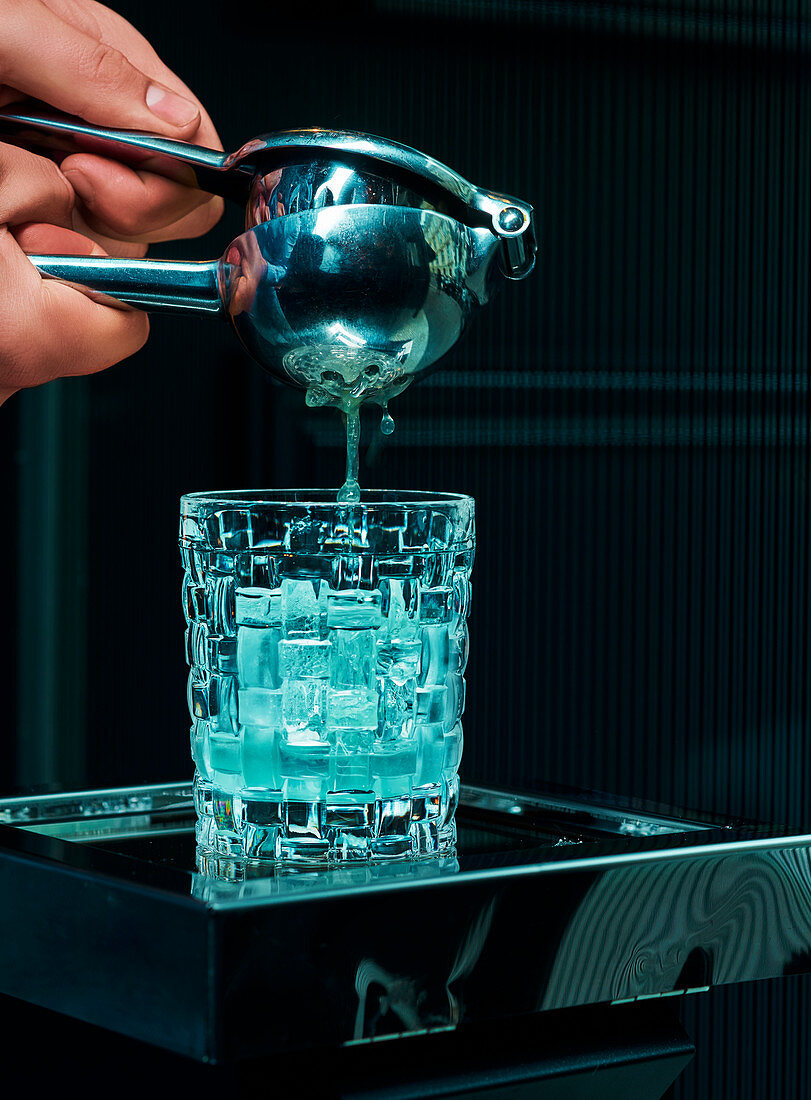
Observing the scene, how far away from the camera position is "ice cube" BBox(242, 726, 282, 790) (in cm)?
36

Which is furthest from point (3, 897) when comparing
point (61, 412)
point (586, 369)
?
point (586, 369)

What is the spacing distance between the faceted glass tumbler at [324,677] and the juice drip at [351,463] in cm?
3

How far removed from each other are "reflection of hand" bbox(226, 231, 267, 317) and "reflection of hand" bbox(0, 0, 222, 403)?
2.4 inches

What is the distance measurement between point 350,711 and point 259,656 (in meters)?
0.03

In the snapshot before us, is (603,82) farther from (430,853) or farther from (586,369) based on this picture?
(430,853)

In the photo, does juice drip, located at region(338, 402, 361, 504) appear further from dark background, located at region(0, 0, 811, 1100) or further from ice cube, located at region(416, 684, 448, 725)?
dark background, located at region(0, 0, 811, 1100)

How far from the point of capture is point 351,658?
0.36m

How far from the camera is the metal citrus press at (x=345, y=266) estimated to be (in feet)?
1.23

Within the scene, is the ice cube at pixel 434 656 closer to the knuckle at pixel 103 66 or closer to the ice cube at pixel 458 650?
the ice cube at pixel 458 650

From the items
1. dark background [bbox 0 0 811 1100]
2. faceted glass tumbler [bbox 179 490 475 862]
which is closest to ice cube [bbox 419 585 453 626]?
faceted glass tumbler [bbox 179 490 475 862]

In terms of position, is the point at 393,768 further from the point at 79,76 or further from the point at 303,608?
the point at 79,76

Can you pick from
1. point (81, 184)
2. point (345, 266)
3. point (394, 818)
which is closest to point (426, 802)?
point (394, 818)

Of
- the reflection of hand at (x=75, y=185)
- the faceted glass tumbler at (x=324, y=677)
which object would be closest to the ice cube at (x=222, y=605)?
the faceted glass tumbler at (x=324, y=677)

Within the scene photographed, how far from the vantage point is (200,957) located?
0.28 metres
